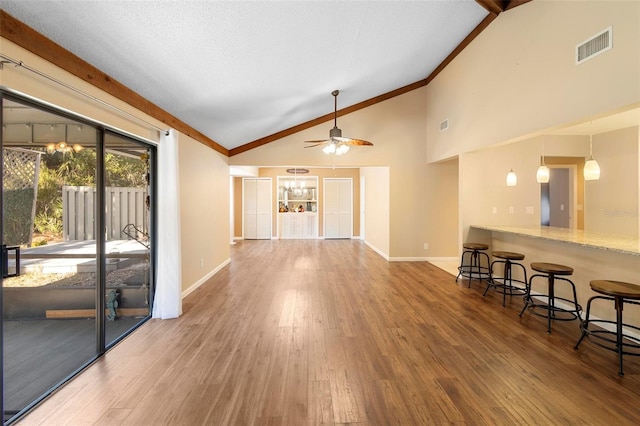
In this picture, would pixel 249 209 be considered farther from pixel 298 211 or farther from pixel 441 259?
pixel 441 259

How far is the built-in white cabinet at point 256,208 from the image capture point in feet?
33.9

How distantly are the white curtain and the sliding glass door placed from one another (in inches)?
11.0

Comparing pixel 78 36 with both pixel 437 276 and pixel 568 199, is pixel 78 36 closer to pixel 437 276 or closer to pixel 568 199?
pixel 437 276

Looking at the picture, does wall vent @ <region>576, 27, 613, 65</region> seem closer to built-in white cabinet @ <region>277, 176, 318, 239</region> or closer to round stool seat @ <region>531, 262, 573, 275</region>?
round stool seat @ <region>531, 262, 573, 275</region>

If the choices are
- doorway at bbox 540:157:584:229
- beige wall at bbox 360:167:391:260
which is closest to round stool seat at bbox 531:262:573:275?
beige wall at bbox 360:167:391:260

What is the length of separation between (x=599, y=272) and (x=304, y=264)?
4.76m

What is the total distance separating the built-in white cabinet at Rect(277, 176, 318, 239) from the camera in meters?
10.5

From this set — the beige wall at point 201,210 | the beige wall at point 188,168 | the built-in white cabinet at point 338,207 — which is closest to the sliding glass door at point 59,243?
the beige wall at point 188,168

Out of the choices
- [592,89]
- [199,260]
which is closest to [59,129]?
[199,260]

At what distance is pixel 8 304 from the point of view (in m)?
2.03

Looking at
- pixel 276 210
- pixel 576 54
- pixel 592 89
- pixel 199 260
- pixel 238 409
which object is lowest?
pixel 238 409

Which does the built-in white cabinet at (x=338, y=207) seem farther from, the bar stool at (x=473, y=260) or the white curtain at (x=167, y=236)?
the white curtain at (x=167, y=236)

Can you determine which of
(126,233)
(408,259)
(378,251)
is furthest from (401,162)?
(126,233)

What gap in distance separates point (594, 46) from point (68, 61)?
14.6ft
